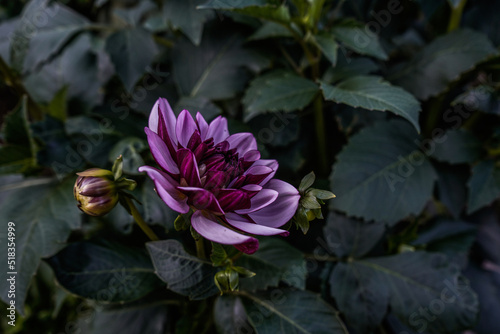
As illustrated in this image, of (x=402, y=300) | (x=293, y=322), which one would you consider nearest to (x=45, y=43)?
(x=293, y=322)

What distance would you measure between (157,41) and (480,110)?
27.6 inches

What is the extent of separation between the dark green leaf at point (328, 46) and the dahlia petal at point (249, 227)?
352mm

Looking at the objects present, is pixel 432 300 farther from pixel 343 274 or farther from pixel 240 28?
pixel 240 28

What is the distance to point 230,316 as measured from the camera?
59cm

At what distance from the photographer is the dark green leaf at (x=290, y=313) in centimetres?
57

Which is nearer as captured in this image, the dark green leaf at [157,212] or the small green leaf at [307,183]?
the small green leaf at [307,183]

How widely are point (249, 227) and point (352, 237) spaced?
456 millimetres

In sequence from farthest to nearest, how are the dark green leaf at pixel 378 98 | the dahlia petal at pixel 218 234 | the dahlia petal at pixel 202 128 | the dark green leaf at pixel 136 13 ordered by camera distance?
the dark green leaf at pixel 136 13, the dark green leaf at pixel 378 98, the dahlia petal at pixel 202 128, the dahlia petal at pixel 218 234

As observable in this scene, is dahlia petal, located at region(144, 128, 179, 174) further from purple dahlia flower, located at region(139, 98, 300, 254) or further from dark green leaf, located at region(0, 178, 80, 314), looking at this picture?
dark green leaf, located at region(0, 178, 80, 314)

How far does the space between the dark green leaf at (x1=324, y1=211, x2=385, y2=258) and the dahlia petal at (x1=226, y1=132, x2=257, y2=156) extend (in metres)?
0.36

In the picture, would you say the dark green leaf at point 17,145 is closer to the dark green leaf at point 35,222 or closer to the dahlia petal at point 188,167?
the dark green leaf at point 35,222

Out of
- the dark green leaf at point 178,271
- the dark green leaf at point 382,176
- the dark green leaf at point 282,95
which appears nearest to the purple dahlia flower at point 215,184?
the dark green leaf at point 178,271

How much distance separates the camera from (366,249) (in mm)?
756

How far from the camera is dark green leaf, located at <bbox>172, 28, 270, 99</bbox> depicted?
31.1 inches
